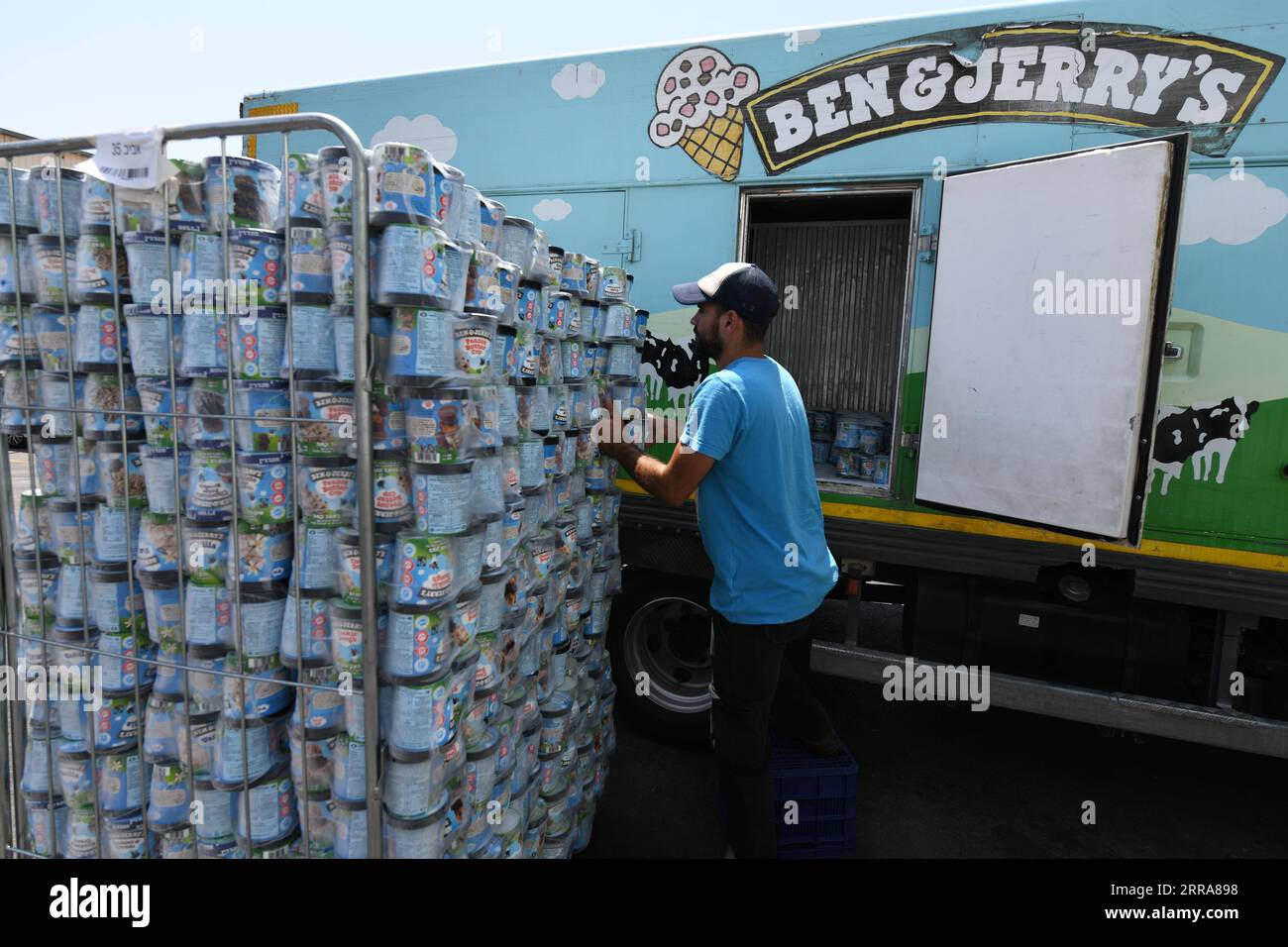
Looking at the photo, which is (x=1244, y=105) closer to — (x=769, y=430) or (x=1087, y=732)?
(x=769, y=430)

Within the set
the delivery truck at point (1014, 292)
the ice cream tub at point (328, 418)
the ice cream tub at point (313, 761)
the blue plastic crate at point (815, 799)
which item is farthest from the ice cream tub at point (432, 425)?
the delivery truck at point (1014, 292)

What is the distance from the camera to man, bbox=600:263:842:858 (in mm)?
2789

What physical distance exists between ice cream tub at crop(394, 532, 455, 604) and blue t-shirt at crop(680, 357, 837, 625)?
42.5 inches

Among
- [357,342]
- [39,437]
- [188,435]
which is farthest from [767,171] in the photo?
[39,437]

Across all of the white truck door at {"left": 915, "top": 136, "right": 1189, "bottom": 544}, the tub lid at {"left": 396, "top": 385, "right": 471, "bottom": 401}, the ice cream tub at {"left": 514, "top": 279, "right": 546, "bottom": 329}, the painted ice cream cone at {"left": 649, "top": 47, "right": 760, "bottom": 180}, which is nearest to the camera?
the tub lid at {"left": 396, "top": 385, "right": 471, "bottom": 401}

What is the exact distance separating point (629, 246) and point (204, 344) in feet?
8.81

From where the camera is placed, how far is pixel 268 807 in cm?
219

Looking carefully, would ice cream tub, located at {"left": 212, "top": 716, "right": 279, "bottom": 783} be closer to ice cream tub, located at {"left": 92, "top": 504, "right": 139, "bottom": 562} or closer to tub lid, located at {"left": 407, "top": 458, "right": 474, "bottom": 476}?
ice cream tub, located at {"left": 92, "top": 504, "right": 139, "bottom": 562}

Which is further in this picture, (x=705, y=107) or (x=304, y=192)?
(x=705, y=107)

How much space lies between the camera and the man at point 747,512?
9.15 feet

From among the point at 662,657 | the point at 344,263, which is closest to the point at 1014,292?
the point at 662,657

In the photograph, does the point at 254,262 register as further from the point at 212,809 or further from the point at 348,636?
the point at 212,809

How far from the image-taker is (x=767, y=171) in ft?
13.1

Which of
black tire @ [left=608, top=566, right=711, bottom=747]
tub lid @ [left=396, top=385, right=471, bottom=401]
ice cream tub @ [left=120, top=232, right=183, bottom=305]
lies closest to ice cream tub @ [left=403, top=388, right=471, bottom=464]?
tub lid @ [left=396, top=385, right=471, bottom=401]
